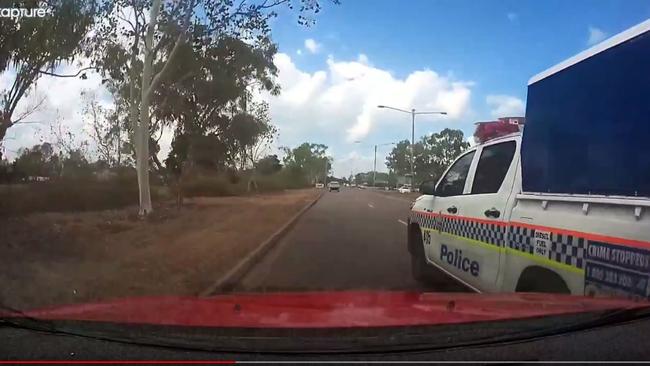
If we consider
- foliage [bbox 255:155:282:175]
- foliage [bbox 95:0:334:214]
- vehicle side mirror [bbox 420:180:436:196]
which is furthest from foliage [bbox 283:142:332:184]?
vehicle side mirror [bbox 420:180:436:196]

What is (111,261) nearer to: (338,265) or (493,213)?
(338,265)

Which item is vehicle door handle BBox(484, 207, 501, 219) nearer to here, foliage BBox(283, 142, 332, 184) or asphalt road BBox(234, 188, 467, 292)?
asphalt road BBox(234, 188, 467, 292)

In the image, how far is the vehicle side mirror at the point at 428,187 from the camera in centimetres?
731

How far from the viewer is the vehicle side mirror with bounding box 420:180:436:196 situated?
731 centimetres

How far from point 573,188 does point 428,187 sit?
11.0 ft

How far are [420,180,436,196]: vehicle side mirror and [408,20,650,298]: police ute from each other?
130 cm

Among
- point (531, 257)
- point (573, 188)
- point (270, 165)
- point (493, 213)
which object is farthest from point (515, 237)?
point (270, 165)

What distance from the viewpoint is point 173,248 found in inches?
455

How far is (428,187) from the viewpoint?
7438 mm

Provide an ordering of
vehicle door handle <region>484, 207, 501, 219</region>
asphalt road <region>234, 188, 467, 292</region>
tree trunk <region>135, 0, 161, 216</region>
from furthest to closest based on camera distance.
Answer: tree trunk <region>135, 0, 161, 216</region> < asphalt road <region>234, 188, 467, 292</region> < vehicle door handle <region>484, 207, 501, 219</region>

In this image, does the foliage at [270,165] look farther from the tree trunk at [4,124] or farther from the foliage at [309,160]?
the tree trunk at [4,124]

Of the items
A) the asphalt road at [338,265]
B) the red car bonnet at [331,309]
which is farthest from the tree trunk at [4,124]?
the red car bonnet at [331,309]

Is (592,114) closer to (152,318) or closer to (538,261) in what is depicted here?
(538,261)

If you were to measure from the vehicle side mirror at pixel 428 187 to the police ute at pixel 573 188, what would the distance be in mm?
1301
